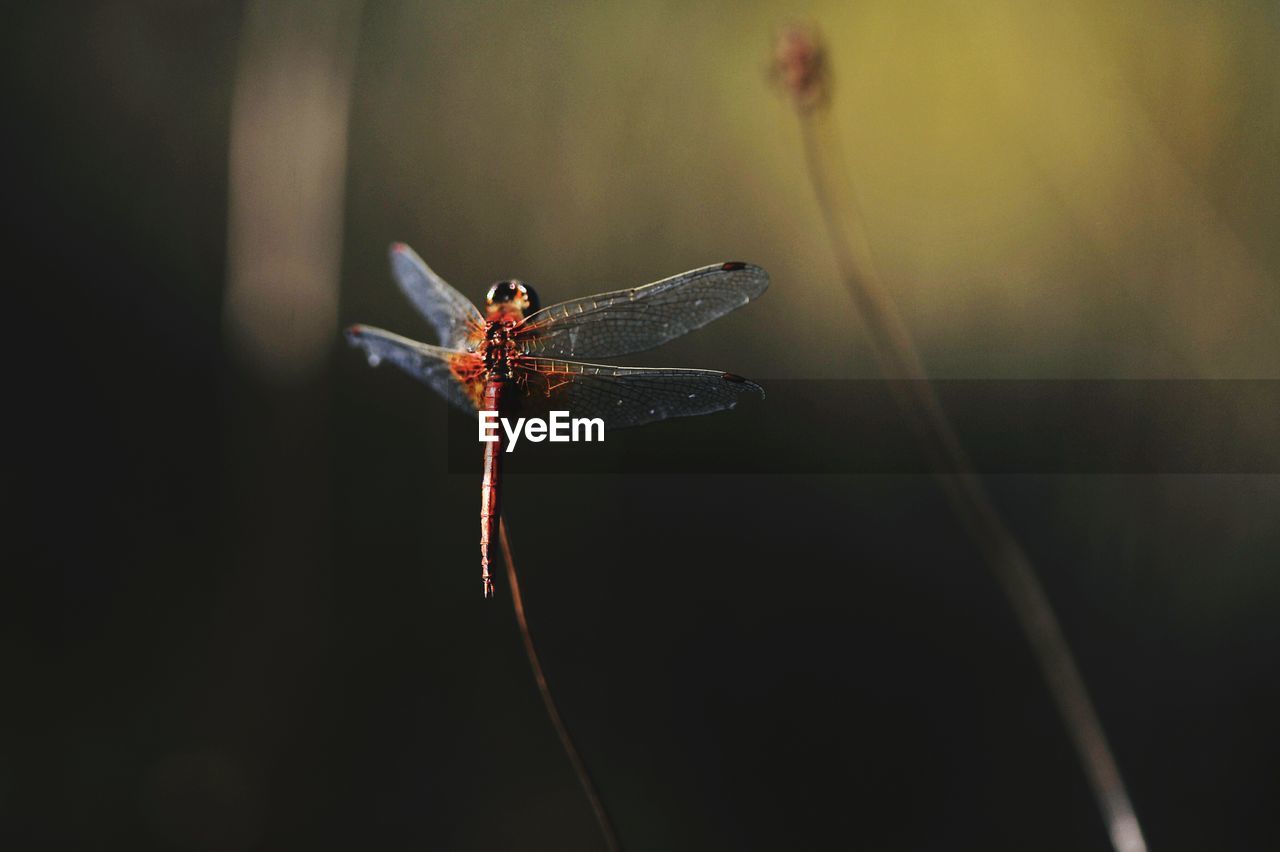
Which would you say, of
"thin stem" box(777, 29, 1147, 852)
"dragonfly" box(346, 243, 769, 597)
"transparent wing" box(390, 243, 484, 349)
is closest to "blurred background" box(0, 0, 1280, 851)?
"thin stem" box(777, 29, 1147, 852)

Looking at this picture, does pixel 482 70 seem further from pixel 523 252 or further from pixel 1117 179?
Answer: pixel 1117 179

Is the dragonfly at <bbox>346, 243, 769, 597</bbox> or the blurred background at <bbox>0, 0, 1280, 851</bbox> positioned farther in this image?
the blurred background at <bbox>0, 0, 1280, 851</bbox>

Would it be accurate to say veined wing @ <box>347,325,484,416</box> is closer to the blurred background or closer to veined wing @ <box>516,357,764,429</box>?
veined wing @ <box>516,357,764,429</box>

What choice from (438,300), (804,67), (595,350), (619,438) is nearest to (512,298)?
(595,350)

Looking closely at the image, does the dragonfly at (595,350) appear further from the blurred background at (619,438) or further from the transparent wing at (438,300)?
the blurred background at (619,438)

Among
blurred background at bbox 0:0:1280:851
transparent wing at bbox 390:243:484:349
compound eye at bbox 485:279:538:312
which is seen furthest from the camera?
blurred background at bbox 0:0:1280:851

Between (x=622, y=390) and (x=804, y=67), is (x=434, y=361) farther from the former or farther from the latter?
(x=804, y=67)
